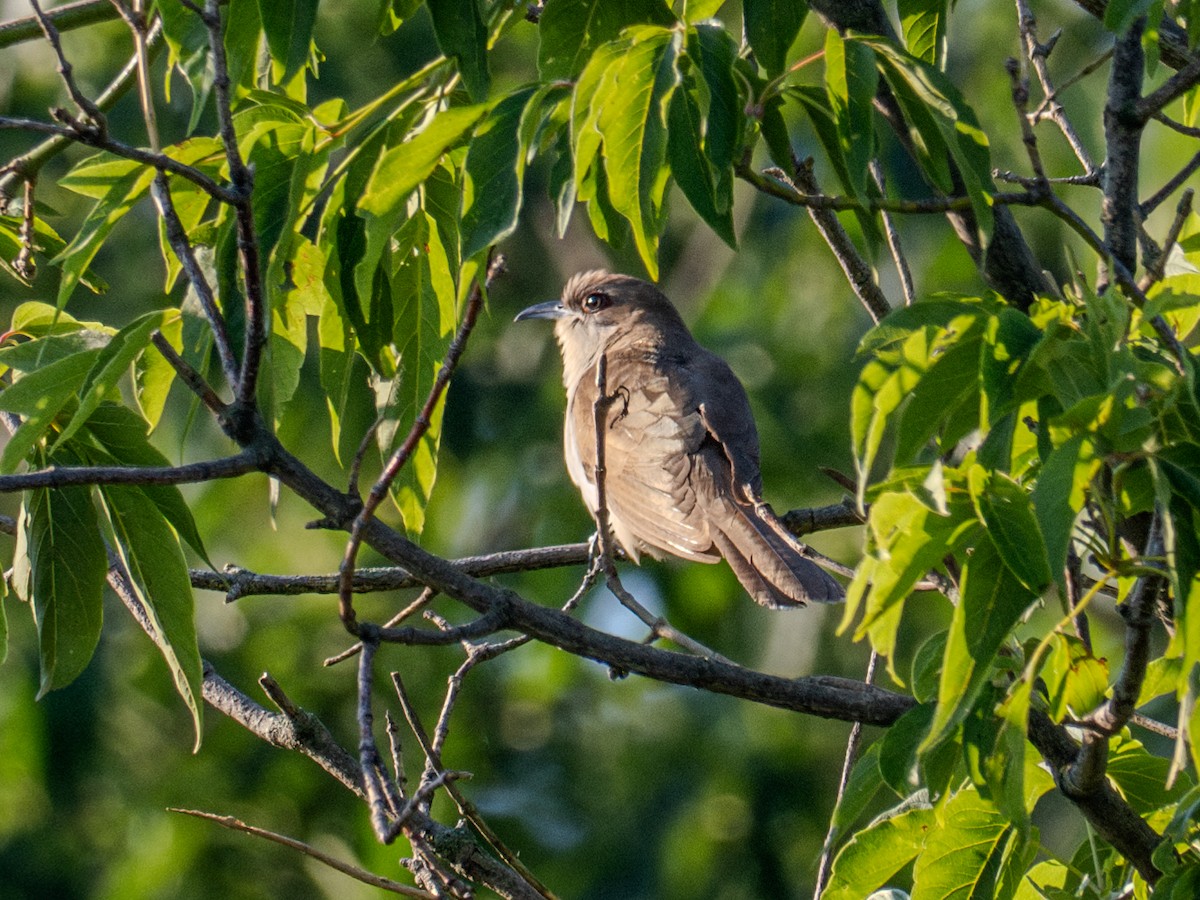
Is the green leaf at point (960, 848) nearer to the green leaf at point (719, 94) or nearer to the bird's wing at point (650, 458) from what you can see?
the green leaf at point (719, 94)

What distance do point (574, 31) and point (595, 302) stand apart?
4576mm

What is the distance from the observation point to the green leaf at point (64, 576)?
252 centimetres

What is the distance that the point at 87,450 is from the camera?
101 inches

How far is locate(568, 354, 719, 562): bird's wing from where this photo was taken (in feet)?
16.1

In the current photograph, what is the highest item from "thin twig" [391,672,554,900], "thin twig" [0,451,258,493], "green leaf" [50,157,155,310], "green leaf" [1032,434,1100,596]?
"green leaf" [50,157,155,310]

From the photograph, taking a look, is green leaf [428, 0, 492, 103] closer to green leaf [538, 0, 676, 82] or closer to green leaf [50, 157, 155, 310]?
green leaf [538, 0, 676, 82]

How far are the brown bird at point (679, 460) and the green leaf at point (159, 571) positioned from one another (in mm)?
1780

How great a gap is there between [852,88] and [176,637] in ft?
4.82

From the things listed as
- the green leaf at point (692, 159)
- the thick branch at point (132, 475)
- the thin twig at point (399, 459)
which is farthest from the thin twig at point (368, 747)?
the green leaf at point (692, 159)

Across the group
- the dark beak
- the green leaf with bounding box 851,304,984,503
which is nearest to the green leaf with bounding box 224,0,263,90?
the green leaf with bounding box 851,304,984,503

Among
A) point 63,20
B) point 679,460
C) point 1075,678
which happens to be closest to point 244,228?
point 63,20

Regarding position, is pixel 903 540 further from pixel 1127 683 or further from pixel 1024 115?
pixel 1024 115

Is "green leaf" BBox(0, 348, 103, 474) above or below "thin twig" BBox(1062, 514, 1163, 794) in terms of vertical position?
above

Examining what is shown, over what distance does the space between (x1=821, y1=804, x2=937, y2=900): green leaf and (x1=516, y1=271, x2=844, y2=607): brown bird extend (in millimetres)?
1185
